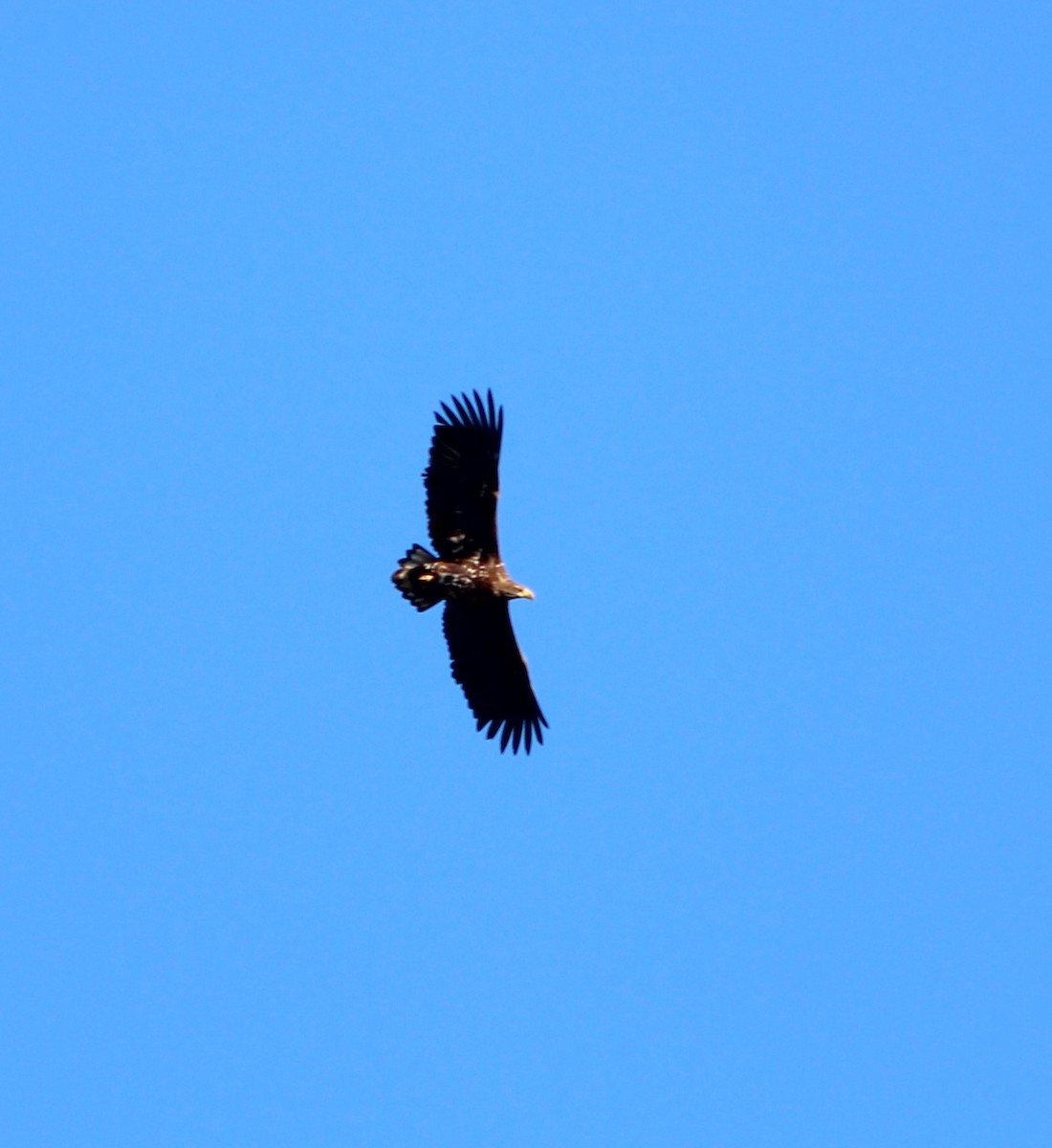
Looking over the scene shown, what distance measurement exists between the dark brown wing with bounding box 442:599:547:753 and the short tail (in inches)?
24.9

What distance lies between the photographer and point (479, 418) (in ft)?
94.3

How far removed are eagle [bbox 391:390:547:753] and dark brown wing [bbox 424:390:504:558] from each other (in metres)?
0.01

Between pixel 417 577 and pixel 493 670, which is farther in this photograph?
pixel 493 670

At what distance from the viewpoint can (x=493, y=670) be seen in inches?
1211

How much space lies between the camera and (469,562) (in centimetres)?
2933

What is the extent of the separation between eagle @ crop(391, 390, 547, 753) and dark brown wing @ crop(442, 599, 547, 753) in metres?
0.01

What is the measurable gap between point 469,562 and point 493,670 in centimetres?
216

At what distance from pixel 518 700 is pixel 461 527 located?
3.18 meters

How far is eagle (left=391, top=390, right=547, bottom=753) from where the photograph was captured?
28797 millimetres

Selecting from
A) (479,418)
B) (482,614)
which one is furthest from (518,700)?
(479,418)

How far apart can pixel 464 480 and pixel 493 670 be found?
3271 mm

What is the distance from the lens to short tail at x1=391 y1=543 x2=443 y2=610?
2930 cm

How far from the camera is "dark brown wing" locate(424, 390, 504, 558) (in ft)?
94.3

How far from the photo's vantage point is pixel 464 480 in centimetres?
2897
